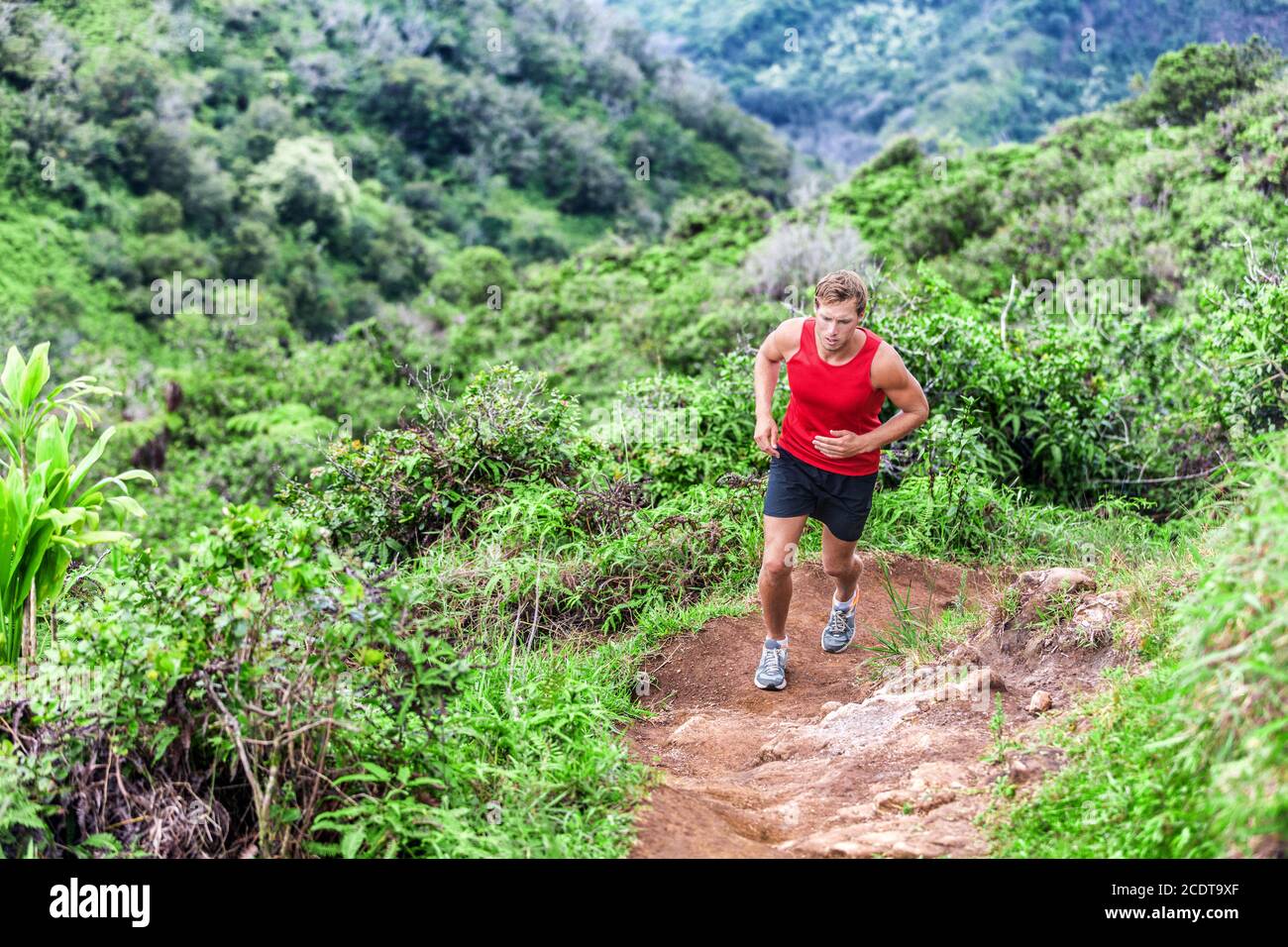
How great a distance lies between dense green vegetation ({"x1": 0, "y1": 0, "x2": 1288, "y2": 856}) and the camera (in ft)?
10.4

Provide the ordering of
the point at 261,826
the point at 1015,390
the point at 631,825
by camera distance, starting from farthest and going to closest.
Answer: the point at 1015,390
the point at 631,825
the point at 261,826

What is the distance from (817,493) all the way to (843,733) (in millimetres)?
998

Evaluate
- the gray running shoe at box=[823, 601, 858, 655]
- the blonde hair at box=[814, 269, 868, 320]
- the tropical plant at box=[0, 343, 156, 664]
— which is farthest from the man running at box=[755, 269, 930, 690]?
the tropical plant at box=[0, 343, 156, 664]

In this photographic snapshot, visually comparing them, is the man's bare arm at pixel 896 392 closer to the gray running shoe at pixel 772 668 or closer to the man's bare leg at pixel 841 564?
the man's bare leg at pixel 841 564

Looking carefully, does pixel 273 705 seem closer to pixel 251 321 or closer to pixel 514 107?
pixel 251 321

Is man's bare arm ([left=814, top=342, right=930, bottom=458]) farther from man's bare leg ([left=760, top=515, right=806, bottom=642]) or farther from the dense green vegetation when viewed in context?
the dense green vegetation

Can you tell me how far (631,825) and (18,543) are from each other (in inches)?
98.8

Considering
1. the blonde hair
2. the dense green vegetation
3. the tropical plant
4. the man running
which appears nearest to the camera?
the dense green vegetation

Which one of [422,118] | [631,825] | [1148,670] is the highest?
[1148,670]

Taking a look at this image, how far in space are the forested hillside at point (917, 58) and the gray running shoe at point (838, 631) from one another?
95.9 ft

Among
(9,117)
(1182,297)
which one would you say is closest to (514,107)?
(9,117)

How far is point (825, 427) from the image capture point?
4508mm

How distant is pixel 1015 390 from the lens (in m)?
7.31

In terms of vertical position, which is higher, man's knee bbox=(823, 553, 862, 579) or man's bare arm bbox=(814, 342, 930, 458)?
man's bare arm bbox=(814, 342, 930, 458)
